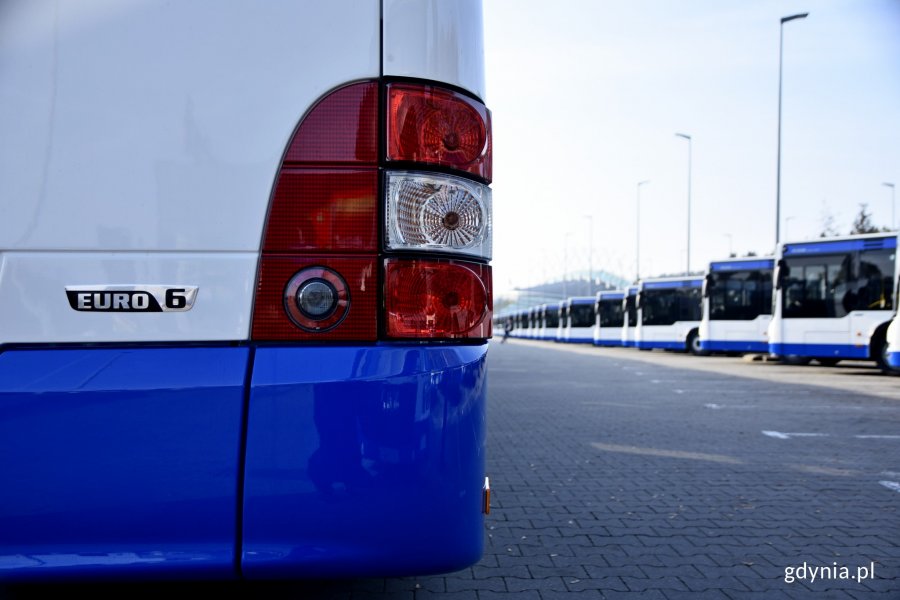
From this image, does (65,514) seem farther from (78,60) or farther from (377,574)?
(78,60)

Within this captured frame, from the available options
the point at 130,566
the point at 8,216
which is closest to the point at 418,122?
the point at 8,216

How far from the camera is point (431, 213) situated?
2232 millimetres

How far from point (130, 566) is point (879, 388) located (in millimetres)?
16395

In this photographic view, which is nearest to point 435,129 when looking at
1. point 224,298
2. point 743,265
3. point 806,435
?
point 224,298

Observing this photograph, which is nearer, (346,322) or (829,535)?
(346,322)

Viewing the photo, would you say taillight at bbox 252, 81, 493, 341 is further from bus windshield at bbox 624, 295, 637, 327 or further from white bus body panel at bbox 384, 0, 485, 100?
bus windshield at bbox 624, 295, 637, 327

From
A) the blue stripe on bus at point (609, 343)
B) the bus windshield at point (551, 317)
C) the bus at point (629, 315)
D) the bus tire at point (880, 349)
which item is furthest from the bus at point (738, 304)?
the bus windshield at point (551, 317)

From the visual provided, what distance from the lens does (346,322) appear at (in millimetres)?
2162

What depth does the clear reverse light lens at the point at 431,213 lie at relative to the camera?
7.23ft

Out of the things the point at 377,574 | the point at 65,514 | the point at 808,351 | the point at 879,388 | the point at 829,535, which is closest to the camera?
the point at 65,514

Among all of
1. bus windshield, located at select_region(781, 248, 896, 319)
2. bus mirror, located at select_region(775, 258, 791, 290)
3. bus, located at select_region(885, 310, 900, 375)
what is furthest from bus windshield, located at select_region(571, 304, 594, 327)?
bus, located at select_region(885, 310, 900, 375)

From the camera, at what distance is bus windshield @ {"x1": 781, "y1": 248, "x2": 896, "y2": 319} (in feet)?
68.3

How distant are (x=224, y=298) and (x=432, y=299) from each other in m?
0.52

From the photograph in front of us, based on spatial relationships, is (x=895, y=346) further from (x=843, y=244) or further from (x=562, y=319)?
(x=562, y=319)
